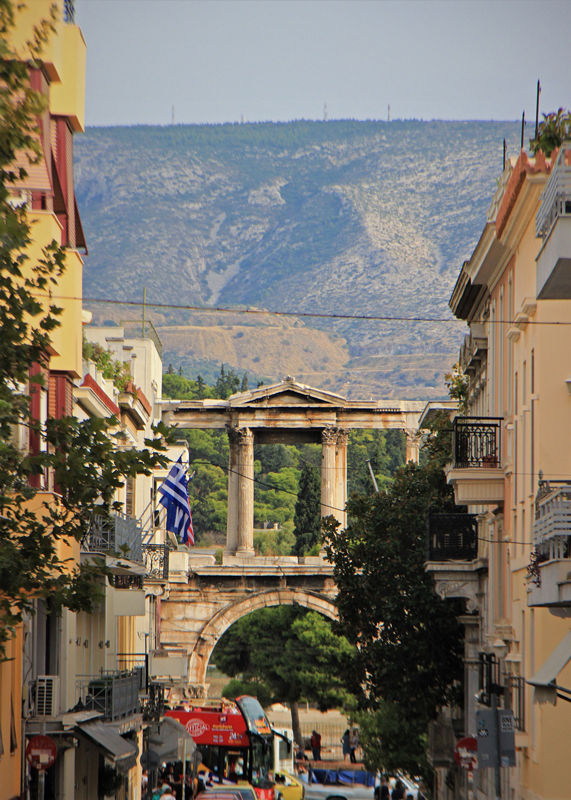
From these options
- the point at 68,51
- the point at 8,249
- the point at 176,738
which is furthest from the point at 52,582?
the point at 176,738

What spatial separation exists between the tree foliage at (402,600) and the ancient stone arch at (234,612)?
78.6ft

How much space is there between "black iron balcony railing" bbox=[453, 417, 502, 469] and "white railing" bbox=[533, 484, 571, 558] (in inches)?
260

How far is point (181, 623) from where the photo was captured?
175 ft

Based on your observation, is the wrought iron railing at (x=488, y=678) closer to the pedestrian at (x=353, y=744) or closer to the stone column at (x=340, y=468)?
the pedestrian at (x=353, y=744)

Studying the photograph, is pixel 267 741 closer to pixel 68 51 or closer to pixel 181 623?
pixel 181 623

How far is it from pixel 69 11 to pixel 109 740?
546 inches

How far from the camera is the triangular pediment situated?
183 ft

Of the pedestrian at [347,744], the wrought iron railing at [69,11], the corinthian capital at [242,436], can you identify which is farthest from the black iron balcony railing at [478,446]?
the corinthian capital at [242,436]

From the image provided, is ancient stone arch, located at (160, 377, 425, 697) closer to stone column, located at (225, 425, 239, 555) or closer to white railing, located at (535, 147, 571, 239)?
stone column, located at (225, 425, 239, 555)

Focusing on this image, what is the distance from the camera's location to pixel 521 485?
754 inches

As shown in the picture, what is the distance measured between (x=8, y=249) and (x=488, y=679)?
13849 millimetres

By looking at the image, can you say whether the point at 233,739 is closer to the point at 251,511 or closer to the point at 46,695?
the point at 251,511

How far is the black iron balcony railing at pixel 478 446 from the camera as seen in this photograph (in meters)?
20.9

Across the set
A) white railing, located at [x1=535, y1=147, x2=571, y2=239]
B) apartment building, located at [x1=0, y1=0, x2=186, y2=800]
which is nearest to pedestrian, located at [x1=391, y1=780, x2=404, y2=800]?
apartment building, located at [x1=0, y1=0, x2=186, y2=800]
